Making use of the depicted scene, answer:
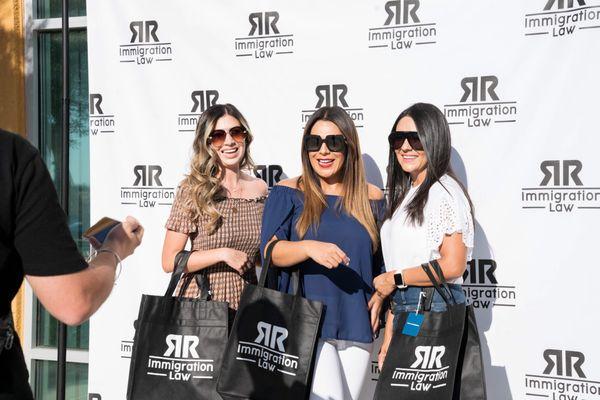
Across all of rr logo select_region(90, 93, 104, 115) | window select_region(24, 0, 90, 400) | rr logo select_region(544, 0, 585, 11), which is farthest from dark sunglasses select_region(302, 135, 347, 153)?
window select_region(24, 0, 90, 400)

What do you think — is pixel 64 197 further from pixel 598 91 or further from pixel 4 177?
pixel 598 91

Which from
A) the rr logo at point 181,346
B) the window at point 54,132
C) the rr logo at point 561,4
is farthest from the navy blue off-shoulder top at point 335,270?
the window at point 54,132

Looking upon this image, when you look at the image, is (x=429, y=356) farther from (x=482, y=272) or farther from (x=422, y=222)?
(x=482, y=272)

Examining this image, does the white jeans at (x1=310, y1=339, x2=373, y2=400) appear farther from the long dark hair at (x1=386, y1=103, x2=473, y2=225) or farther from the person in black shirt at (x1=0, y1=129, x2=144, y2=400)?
the person in black shirt at (x1=0, y1=129, x2=144, y2=400)

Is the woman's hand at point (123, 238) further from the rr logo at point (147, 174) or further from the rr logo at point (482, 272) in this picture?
the rr logo at point (147, 174)

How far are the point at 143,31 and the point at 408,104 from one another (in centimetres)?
175

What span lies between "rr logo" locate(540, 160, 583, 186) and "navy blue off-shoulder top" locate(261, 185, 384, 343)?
109 cm

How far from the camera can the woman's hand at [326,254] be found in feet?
→ 8.82

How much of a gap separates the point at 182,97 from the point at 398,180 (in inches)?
65.7

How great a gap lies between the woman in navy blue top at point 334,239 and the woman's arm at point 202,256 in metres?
0.16

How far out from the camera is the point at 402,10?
12.3 feet

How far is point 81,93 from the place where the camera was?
476 centimetres

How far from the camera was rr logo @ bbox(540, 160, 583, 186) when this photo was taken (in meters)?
3.44

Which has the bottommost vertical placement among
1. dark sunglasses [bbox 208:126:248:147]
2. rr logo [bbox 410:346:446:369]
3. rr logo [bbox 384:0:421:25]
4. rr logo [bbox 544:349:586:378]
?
rr logo [bbox 544:349:586:378]
